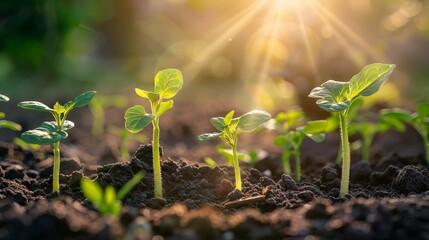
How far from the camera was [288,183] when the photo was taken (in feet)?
8.43

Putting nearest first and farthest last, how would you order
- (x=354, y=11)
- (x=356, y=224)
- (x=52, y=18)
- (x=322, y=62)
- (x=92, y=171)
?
(x=356, y=224), (x=92, y=171), (x=322, y=62), (x=354, y=11), (x=52, y=18)

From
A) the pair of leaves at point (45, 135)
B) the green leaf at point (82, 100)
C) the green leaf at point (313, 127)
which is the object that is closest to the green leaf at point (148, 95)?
the green leaf at point (82, 100)

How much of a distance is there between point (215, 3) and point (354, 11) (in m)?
3.63

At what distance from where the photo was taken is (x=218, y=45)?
962 cm

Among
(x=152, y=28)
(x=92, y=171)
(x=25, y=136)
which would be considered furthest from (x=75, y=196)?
(x=152, y=28)

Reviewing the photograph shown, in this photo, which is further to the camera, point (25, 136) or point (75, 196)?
A: point (75, 196)

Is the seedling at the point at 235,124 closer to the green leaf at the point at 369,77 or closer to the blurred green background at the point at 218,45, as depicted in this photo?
the green leaf at the point at 369,77

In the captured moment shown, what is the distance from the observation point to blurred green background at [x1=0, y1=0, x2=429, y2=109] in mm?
5828

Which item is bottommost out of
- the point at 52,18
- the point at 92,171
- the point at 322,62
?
the point at 92,171

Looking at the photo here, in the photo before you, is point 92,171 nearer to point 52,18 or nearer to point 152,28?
point 52,18

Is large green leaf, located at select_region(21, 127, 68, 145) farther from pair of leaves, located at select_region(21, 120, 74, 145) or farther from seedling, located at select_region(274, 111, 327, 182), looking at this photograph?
seedling, located at select_region(274, 111, 327, 182)

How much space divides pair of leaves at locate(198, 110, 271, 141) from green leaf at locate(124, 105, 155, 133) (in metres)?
0.21

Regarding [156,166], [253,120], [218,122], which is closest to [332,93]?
[253,120]

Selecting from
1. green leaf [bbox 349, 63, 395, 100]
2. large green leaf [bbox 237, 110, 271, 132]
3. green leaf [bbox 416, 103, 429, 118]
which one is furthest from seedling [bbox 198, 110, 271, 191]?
green leaf [bbox 416, 103, 429, 118]
